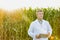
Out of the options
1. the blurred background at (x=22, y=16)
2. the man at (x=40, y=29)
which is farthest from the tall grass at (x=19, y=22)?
the man at (x=40, y=29)

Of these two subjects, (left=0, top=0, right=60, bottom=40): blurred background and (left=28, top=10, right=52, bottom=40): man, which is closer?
(left=28, top=10, right=52, bottom=40): man

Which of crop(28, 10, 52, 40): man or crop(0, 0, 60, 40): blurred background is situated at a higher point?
crop(28, 10, 52, 40): man

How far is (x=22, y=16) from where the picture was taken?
8531mm

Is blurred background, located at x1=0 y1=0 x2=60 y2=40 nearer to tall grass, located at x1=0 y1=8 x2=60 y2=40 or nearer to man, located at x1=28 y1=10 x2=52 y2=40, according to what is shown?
tall grass, located at x1=0 y1=8 x2=60 y2=40

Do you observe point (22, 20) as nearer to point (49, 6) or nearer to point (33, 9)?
point (33, 9)

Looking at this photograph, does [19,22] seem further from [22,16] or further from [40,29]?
[40,29]

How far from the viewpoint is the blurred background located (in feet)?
26.9

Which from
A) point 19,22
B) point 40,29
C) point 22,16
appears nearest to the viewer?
point 40,29

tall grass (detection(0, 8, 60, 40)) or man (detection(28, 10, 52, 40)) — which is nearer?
man (detection(28, 10, 52, 40))

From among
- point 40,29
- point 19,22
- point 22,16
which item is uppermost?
point 40,29

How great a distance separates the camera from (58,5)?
31.7 feet

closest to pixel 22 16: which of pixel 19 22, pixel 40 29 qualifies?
pixel 19 22

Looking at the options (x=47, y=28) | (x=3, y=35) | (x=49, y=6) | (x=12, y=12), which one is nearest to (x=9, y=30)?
(x=3, y=35)

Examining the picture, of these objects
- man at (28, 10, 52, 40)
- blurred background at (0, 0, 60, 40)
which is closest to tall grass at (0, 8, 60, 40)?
blurred background at (0, 0, 60, 40)
